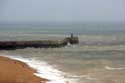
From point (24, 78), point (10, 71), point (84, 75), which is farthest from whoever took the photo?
point (84, 75)

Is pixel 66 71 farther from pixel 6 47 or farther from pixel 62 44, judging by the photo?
pixel 62 44

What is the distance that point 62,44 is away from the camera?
6150 cm

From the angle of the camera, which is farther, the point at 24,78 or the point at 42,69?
the point at 42,69

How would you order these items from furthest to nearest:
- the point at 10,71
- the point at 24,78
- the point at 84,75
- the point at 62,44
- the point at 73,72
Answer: the point at 62,44 → the point at 73,72 → the point at 84,75 → the point at 10,71 → the point at 24,78

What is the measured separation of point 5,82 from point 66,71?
914 cm

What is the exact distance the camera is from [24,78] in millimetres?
22984

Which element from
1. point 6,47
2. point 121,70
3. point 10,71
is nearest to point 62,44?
point 6,47

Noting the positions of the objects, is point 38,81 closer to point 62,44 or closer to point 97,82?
point 97,82

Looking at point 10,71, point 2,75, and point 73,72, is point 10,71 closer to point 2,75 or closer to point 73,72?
point 2,75

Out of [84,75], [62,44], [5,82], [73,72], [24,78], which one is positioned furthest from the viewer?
[62,44]

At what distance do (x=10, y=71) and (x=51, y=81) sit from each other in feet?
11.4

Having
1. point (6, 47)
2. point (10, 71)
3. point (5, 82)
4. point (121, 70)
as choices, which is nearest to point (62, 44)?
point (6, 47)

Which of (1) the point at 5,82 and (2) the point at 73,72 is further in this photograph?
(2) the point at 73,72

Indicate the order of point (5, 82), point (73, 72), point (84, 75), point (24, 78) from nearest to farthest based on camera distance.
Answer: point (5, 82), point (24, 78), point (84, 75), point (73, 72)
